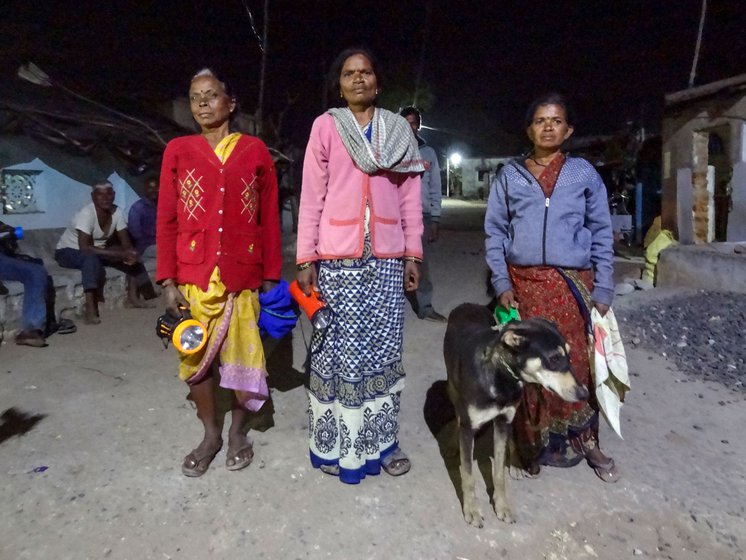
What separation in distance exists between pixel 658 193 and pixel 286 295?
47.7 feet

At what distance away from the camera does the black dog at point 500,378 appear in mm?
2324

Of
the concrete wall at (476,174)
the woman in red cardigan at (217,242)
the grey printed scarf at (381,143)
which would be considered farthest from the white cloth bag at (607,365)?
the concrete wall at (476,174)

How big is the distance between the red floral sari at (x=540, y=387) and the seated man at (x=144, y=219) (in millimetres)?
6082

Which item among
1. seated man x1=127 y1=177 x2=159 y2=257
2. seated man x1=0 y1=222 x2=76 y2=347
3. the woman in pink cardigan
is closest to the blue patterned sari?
the woman in pink cardigan

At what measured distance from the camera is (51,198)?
7.93 m

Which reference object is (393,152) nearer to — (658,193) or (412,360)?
(412,360)

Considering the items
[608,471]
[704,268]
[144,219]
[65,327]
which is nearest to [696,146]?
[704,268]

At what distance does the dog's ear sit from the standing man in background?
3093 mm

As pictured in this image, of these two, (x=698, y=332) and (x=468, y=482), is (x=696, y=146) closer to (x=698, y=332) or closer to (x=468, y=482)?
(x=698, y=332)

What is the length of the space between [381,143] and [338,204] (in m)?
0.38

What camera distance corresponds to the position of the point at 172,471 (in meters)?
3.05

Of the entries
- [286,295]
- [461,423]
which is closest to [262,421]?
[286,295]

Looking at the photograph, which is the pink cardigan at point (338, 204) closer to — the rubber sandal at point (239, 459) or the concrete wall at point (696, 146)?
the rubber sandal at point (239, 459)

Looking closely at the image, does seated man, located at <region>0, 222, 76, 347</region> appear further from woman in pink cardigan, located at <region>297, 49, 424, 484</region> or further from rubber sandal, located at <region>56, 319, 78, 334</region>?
woman in pink cardigan, located at <region>297, 49, 424, 484</region>
